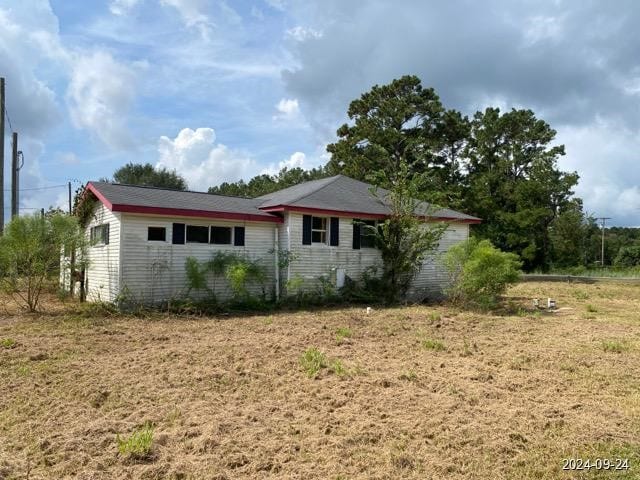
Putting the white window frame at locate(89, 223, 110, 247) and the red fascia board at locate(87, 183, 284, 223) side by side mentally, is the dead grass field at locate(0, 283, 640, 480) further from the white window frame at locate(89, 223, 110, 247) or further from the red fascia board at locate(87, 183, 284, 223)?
the white window frame at locate(89, 223, 110, 247)

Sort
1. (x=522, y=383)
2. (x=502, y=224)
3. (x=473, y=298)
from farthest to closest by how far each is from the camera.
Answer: (x=502, y=224) < (x=473, y=298) < (x=522, y=383)

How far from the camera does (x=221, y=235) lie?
1359 cm

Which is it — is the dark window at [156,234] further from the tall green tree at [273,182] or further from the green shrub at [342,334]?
the tall green tree at [273,182]

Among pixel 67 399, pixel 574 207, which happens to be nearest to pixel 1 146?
pixel 67 399

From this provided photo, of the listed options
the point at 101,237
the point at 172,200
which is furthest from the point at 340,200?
the point at 101,237

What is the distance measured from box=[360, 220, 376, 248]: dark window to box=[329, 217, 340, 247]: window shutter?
3.29 ft

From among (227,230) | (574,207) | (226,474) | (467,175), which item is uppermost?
(467,175)

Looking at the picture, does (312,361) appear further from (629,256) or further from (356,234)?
(629,256)

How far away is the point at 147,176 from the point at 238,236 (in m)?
33.3

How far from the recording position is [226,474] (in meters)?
3.50

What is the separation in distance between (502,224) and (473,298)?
66.8ft

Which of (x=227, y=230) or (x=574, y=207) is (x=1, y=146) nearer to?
(x=227, y=230)

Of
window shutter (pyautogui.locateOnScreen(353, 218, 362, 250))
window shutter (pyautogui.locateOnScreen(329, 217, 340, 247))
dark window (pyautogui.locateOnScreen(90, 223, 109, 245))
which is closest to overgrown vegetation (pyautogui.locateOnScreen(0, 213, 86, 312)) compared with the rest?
dark window (pyautogui.locateOnScreen(90, 223, 109, 245))

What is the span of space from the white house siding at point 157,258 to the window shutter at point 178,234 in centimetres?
8
